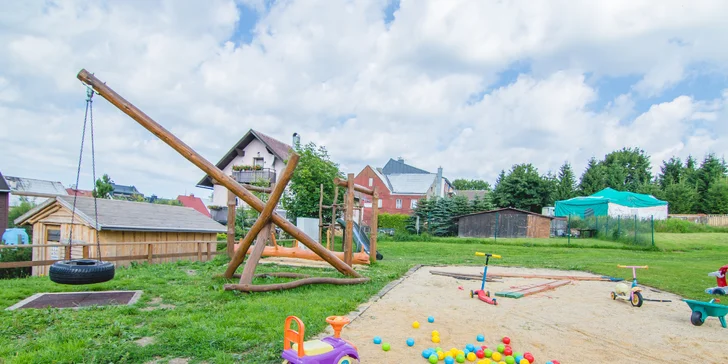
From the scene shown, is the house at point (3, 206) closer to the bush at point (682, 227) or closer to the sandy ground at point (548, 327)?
the sandy ground at point (548, 327)

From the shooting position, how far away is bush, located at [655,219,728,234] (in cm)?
2634

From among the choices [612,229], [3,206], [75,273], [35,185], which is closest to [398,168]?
[612,229]

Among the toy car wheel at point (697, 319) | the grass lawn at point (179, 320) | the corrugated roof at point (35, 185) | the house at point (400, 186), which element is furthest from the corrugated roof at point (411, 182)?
the toy car wheel at point (697, 319)

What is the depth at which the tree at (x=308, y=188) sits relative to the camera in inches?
862

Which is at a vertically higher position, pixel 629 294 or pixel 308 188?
pixel 308 188

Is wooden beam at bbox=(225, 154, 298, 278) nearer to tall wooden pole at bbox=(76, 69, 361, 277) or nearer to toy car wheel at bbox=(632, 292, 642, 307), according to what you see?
tall wooden pole at bbox=(76, 69, 361, 277)

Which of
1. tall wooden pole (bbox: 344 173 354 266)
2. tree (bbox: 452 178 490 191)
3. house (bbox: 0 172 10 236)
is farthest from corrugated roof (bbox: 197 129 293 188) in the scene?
tree (bbox: 452 178 490 191)

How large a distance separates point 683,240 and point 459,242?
38.3 feet

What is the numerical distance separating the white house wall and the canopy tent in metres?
21.6

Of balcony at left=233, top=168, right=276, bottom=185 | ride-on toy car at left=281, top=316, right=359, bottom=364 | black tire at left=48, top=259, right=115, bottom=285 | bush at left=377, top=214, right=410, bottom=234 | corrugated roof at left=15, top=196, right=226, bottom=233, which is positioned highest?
balcony at left=233, top=168, right=276, bottom=185

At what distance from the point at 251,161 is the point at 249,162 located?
246mm

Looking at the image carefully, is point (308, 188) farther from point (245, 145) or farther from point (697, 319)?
point (697, 319)

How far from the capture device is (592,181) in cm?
5034

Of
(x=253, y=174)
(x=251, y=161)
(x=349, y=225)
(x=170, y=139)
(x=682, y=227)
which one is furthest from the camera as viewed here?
(x=251, y=161)
